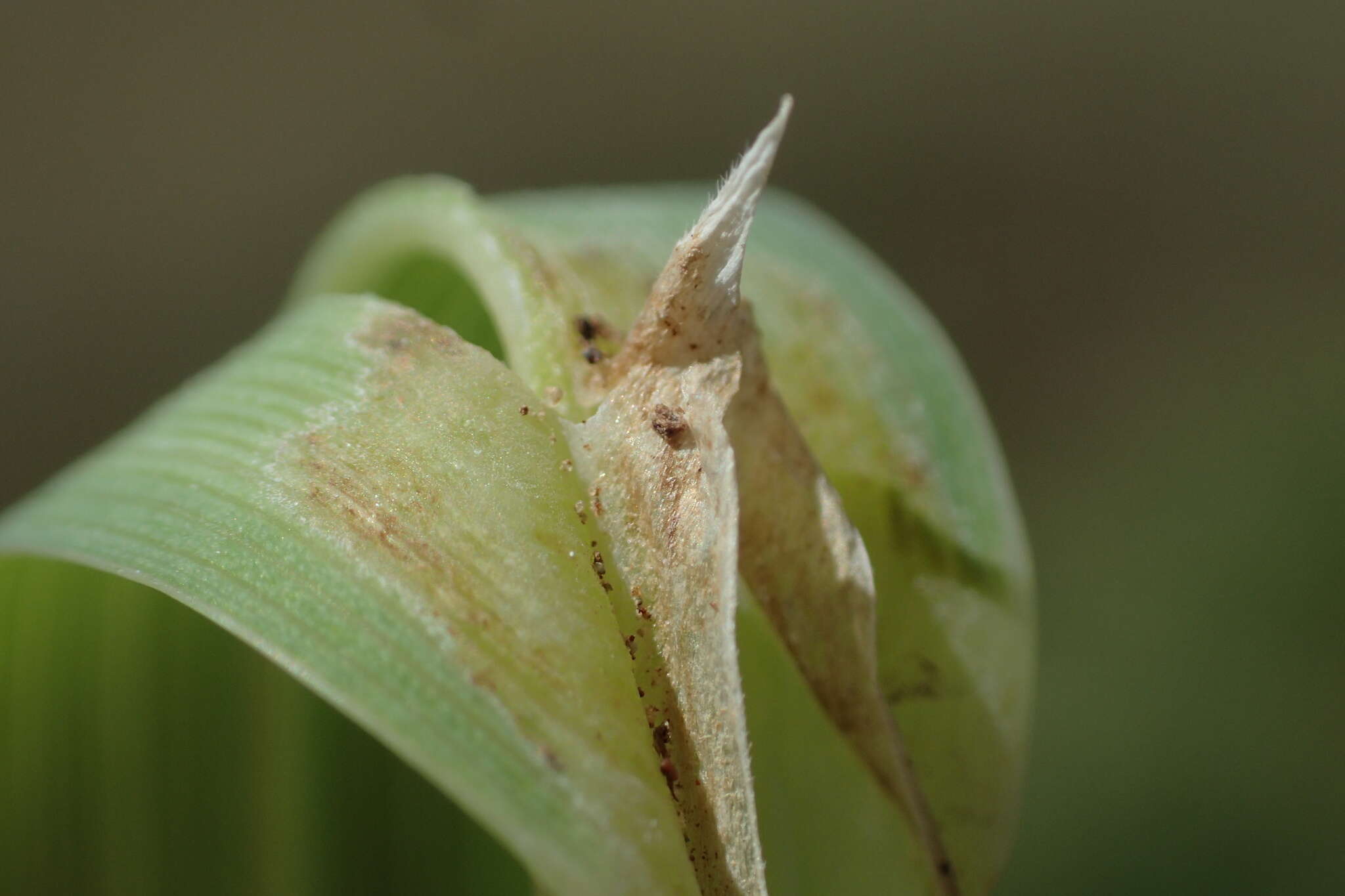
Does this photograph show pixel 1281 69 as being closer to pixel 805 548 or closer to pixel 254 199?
pixel 254 199

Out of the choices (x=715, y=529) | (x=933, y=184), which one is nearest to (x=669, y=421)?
(x=715, y=529)

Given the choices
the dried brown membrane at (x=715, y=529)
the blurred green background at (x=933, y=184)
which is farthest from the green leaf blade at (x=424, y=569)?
the blurred green background at (x=933, y=184)

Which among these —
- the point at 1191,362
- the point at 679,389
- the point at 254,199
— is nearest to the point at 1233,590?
the point at 1191,362

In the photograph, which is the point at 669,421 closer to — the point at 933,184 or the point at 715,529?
the point at 715,529

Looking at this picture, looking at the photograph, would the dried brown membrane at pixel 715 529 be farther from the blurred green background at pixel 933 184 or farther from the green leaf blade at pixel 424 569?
the blurred green background at pixel 933 184

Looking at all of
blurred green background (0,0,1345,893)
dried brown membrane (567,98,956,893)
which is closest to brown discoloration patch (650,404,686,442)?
dried brown membrane (567,98,956,893)

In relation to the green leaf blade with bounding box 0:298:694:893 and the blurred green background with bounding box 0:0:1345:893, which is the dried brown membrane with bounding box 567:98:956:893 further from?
the blurred green background with bounding box 0:0:1345:893
